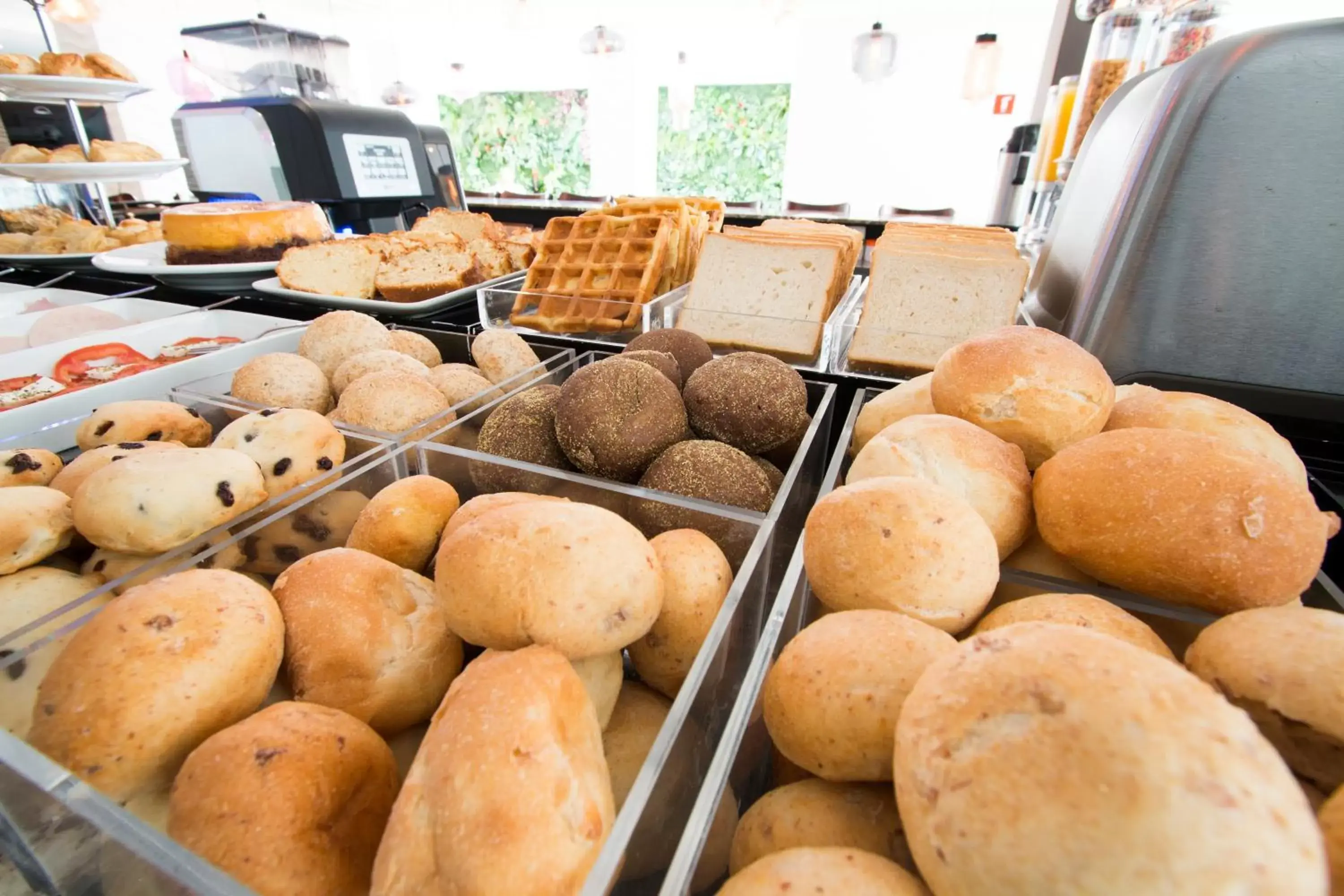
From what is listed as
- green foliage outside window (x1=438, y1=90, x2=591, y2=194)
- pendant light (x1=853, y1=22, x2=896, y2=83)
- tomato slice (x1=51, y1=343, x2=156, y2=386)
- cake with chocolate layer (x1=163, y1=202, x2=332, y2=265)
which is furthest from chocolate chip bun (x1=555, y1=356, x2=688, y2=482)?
green foliage outside window (x1=438, y1=90, x2=591, y2=194)

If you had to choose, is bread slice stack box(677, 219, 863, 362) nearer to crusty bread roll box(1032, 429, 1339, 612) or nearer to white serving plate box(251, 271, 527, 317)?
white serving plate box(251, 271, 527, 317)

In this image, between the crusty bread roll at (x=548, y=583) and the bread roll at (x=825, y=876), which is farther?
the crusty bread roll at (x=548, y=583)

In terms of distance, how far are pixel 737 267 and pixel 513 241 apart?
3.46ft

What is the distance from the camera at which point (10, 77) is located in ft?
7.11

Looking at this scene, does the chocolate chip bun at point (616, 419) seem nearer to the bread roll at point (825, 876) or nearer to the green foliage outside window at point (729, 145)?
the bread roll at point (825, 876)

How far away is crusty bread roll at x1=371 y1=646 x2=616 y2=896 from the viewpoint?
385mm

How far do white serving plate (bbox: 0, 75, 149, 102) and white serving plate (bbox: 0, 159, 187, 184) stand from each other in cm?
24

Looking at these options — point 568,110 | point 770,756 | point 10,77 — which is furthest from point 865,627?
point 568,110

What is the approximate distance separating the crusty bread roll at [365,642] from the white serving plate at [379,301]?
1.16m

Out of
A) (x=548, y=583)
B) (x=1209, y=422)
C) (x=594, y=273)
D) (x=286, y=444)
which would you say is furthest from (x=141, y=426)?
(x=1209, y=422)

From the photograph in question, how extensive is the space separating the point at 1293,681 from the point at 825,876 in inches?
Answer: 13.9

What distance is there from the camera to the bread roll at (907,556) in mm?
552

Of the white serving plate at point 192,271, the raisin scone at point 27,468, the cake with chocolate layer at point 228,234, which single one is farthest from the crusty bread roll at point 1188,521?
the cake with chocolate layer at point 228,234

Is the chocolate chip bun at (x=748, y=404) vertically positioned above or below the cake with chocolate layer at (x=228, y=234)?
below
